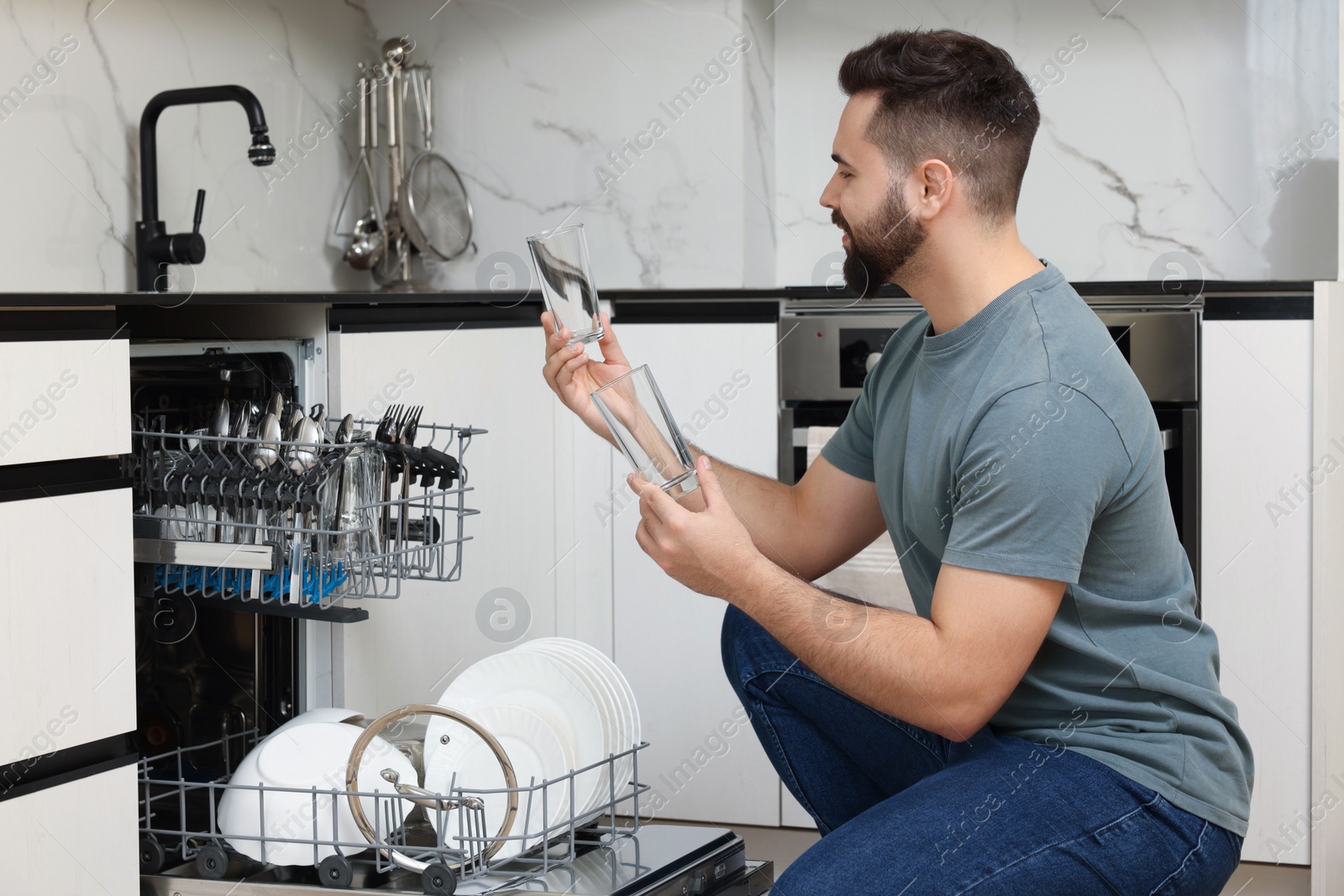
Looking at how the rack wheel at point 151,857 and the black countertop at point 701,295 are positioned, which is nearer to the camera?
the rack wheel at point 151,857

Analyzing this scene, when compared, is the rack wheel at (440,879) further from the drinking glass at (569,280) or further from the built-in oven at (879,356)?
the built-in oven at (879,356)

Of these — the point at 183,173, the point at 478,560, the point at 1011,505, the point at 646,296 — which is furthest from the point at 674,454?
the point at 183,173

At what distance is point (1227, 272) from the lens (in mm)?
2609

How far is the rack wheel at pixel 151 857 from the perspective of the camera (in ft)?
4.33

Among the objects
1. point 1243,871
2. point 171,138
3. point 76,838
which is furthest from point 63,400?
point 1243,871

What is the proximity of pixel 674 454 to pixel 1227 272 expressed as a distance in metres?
1.79

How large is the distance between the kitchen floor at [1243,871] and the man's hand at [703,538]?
42.5 inches

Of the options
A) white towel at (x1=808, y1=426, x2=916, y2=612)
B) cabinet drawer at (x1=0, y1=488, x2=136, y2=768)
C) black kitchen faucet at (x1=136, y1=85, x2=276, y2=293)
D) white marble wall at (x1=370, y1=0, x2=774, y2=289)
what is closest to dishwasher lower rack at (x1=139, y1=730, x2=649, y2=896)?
cabinet drawer at (x1=0, y1=488, x2=136, y2=768)

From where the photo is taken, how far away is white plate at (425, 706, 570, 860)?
4.53 feet

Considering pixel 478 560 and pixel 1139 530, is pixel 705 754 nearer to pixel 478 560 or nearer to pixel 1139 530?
pixel 478 560

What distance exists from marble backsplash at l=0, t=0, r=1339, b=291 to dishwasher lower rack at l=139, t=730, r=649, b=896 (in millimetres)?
1223

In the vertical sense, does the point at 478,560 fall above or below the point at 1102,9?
below

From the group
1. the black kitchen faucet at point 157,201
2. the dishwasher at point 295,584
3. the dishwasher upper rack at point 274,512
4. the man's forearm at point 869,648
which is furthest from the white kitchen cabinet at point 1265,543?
the black kitchen faucet at point 157,201

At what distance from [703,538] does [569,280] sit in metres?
0.29
